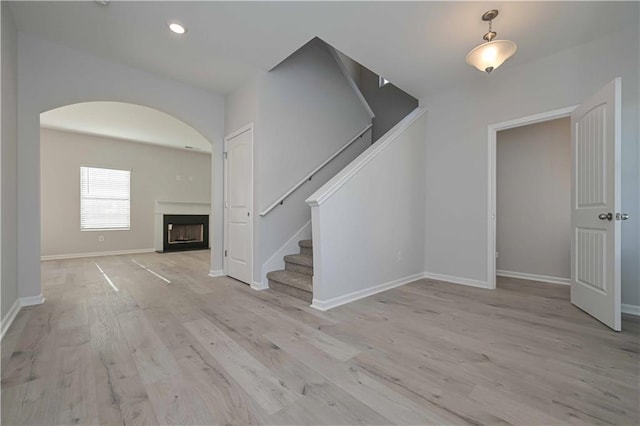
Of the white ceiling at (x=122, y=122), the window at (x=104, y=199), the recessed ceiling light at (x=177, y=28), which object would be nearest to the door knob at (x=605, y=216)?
the recessed ceiling light at (x=177, y=28)

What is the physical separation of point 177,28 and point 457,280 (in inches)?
170

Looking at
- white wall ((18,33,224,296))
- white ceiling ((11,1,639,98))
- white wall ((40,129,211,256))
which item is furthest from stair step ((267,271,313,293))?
white wall ((40,129,211,256))

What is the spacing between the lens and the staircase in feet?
9.75

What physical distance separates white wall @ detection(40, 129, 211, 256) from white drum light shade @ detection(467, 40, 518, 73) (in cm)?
726

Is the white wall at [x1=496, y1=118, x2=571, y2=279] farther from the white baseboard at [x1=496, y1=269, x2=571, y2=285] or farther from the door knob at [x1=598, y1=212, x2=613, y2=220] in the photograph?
the door knob at [x1=598, y1=212, x2=613, y2=220]

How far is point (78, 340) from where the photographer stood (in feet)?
6.54

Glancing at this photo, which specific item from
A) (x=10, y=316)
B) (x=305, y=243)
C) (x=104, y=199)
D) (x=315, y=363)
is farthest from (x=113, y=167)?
(x=315, y=363)

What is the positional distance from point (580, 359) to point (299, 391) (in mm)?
1753

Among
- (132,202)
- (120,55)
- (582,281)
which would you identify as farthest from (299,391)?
(132,202)

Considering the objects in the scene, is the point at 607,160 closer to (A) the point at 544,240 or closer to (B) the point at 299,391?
(A) the point at 544,240

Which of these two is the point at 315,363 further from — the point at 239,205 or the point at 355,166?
the point at 239,205

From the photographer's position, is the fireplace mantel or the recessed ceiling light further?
the fireplace mantel

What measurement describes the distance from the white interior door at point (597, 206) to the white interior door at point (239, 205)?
3.46m

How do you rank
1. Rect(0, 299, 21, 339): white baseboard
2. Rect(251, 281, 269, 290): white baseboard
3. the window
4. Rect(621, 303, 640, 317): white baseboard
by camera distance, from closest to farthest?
Rect(0, 299, 21, 339): white baseboard → Rect(621, 303, 640, 317): white baseboard → Rect(251, 281, 269, 290): white baseboard → the window
